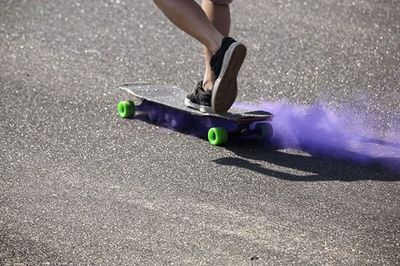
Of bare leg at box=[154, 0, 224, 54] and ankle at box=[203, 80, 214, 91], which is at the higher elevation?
bare leg at box=[154, 0, 224, 54]

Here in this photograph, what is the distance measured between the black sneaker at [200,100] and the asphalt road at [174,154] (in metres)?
0.21

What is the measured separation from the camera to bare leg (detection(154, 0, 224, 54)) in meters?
6.31

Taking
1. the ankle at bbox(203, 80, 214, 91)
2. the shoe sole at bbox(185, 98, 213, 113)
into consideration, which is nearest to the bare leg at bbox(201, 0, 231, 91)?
the ankle at bbox(203, 80, 214, 91)


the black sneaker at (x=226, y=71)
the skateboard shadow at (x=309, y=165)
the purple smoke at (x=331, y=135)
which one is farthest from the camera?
the purple smoke at (x=331, y=135)

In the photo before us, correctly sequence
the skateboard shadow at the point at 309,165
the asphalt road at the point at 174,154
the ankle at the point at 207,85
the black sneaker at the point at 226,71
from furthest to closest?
1. the ankle at the point at 207,85
2. the black sneaker at the point at 226,71
3. the skateboard shadow at the point at 309,165
4. the asphalt road at the point at 174,154

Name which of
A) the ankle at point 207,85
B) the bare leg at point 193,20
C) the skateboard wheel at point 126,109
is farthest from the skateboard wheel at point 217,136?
the skateboard wheel at point 126,109

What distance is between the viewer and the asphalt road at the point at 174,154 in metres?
4.88

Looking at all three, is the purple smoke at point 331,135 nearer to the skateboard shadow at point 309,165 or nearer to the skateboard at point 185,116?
the skateboard shadow at point 309,165

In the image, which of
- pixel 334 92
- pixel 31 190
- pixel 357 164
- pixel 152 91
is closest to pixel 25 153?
pixel 31 190

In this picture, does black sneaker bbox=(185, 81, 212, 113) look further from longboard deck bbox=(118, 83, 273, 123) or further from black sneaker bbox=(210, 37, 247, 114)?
black sneaker bbox=(210, 37, 247, 114)

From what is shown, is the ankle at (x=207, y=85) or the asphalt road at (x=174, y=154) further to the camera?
the ankle at (x=207, y=85)

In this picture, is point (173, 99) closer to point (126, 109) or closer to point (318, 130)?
point (126, 109)

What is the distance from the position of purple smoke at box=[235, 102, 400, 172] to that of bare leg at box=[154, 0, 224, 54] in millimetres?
771

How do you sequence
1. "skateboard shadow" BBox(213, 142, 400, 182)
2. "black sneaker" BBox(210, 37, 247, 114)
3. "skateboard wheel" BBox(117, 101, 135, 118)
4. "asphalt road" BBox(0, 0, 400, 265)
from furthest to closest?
"skateboard wheel" BBox(117, 101, 135, 118) < "black sneaker" BBox(210, 37, 247, 114) < "skateboard shadow" BBox(213, 142, 400, 182) < "asphalt road" BBox(0, 0, 400, 265)
